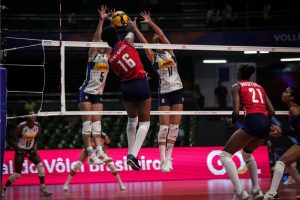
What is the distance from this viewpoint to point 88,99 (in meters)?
11.8

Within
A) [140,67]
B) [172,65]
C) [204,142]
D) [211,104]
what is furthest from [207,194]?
[211,104]

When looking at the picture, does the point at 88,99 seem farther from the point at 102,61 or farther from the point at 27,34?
the point at 27,34

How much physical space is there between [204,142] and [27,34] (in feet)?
24.5

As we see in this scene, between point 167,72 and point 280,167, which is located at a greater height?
point 167,72

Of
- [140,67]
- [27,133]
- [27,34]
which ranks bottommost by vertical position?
[27,133]

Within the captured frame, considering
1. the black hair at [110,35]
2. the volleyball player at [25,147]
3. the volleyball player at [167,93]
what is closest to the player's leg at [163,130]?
the volleyball player at [167,93]

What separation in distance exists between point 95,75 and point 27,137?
12.1 feet

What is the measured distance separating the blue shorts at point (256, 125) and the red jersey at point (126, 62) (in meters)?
1.91

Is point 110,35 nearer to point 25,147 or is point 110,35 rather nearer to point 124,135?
point 25,147

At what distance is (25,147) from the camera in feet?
47.4

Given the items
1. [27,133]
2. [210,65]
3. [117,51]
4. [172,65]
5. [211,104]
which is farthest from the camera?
[210,65]

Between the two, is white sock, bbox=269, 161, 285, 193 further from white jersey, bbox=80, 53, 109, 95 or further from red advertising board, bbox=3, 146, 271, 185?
red advertising board, bbox=3, 146, 271, 185

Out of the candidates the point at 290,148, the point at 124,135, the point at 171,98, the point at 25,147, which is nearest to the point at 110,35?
the point at 171,98

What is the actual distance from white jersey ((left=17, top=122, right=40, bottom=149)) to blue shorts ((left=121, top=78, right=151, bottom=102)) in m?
5.92
